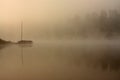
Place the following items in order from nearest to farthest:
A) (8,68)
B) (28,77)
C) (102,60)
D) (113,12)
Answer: (28,77) → (8,68) → (102,60) → (113,12)

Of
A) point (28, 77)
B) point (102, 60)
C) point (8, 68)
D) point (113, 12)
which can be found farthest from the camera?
point (113, 12)

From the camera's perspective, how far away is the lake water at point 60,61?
3.93 feet

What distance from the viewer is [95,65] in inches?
54.3

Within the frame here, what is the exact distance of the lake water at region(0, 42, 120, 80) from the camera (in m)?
1.20

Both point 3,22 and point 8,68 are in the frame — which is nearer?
point 8,68

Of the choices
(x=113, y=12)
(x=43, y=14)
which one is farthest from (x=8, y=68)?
(x=113, y=12)

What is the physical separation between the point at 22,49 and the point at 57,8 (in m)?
0.38

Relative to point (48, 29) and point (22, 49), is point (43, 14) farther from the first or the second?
point (22, 49)

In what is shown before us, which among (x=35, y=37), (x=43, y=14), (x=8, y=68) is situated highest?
(x=43, y=14)

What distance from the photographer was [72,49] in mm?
1685

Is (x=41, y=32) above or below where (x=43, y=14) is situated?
below

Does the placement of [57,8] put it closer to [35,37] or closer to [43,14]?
[43,14]

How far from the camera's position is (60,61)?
1.47 meters

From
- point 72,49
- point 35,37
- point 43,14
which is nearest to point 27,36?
point 35,37
